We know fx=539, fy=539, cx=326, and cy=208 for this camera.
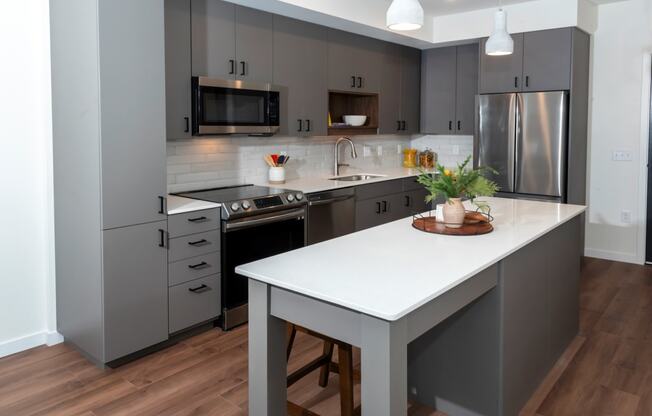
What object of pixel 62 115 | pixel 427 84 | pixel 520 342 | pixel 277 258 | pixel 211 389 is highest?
pixel 427 84

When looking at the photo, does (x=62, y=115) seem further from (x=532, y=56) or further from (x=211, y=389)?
(x=532, y=56)

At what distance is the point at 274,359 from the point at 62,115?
2069 mm

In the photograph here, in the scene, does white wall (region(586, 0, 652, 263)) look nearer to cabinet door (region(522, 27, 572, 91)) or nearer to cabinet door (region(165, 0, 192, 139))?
cabinet door (region(522, 27, 572, 91))

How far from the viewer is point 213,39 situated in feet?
12.3

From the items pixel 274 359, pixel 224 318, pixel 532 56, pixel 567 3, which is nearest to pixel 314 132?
pixel 224 318

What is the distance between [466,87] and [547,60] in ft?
3.05

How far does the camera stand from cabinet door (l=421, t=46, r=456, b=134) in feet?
18.9

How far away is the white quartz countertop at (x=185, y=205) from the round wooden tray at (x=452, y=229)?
4.41 ft

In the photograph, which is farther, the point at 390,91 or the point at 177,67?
the point at 390,91

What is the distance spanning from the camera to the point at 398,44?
18.4 ft

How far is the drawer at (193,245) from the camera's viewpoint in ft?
10.8

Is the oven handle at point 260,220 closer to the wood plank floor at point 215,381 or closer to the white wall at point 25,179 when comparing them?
the wood plank floor at point 215,381

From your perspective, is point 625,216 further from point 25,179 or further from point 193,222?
point 25,179

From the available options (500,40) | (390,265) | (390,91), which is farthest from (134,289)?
(390,91)
